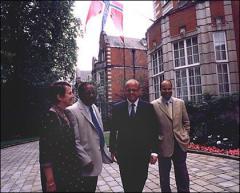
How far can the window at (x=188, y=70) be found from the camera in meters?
13.0

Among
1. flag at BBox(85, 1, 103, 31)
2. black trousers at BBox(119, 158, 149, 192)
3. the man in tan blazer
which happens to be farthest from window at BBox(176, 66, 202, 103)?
black trousers at BBox(119, 158, 149, 192)

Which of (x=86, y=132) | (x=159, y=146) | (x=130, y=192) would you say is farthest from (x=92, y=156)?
(x=159, y=146)

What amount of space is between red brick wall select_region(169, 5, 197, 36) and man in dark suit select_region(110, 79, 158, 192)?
10.3 m

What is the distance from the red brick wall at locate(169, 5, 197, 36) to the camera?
43.3 feet

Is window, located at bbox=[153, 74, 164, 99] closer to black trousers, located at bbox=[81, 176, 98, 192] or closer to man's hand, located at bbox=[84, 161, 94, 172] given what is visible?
black trousers, located at bbox=[81, 176, 98, 192]

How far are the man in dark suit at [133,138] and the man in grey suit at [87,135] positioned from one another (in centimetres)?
39

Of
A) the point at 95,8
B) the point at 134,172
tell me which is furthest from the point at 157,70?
the point at 134,172

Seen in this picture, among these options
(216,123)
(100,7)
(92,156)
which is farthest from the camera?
(216,123)

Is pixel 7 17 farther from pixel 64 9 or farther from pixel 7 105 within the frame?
pixel 7 105

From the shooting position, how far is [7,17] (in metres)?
20.8

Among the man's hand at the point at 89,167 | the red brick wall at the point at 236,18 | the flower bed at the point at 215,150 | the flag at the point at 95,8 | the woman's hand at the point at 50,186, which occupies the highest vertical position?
the red brick wall at the point at 236,18

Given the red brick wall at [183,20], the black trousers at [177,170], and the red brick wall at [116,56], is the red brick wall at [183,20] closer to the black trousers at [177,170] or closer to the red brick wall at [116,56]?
the black trousers at [177,170]

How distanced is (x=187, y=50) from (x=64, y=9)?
13.6m

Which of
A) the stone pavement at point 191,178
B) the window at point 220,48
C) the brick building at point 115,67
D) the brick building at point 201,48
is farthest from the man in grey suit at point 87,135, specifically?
the brick building at point 115,67
